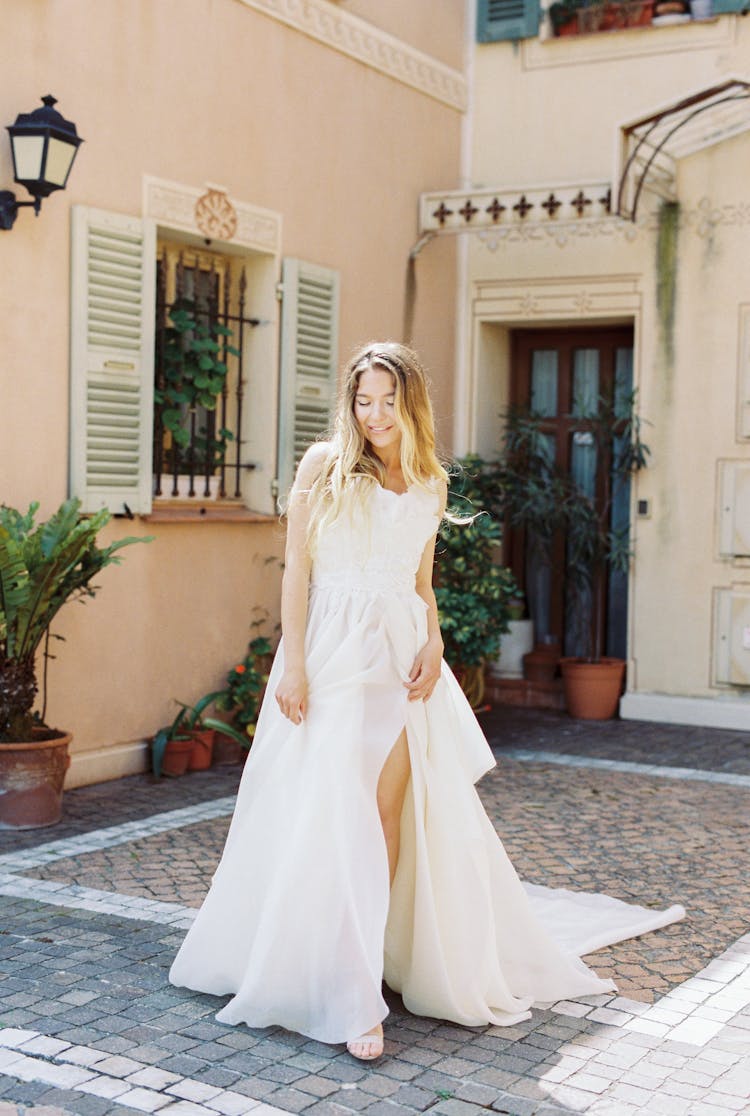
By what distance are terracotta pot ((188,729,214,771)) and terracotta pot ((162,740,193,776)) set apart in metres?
0.08

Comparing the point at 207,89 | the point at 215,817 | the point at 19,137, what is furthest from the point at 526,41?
the point at 215,817

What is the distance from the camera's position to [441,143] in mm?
9750

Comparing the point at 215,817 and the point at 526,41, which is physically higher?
the point at 526,41

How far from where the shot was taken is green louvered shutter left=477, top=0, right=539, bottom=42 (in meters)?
9.68

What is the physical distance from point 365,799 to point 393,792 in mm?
142

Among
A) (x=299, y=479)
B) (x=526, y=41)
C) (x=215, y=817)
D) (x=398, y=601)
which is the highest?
(x=526, y=41)

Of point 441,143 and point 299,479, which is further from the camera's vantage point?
point 441,143

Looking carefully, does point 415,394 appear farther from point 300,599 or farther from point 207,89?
point 207,89

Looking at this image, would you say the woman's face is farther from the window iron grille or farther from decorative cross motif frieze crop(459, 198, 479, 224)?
decorative cross motif frieze crop(459, 198, 479, 224)

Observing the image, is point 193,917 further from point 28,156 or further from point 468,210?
point 468,210

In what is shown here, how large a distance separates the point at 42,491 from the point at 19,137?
1615mm

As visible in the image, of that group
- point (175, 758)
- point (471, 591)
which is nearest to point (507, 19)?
point (471, 591)

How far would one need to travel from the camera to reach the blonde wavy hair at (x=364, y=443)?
13.0 ft

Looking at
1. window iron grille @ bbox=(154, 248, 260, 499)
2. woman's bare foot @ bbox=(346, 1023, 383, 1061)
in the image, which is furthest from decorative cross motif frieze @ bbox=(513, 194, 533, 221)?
woman's bare foot @ bbox=(346, 1023, 383, 1061)
